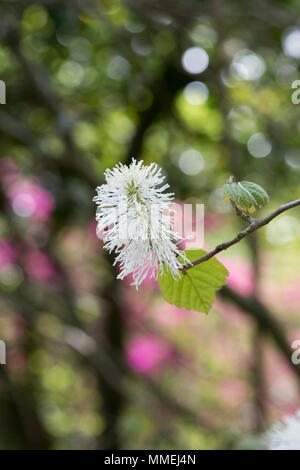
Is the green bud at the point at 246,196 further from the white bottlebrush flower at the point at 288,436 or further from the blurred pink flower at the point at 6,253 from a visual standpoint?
the blurred pink flower at the point at 6,253

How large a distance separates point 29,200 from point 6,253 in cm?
21

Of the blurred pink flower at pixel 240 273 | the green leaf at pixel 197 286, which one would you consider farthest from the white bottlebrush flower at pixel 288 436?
the blurred pink flower at pixel 240 273

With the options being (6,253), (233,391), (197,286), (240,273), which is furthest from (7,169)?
(197,286)

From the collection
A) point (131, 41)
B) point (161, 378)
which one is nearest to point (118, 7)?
point (131, 41)

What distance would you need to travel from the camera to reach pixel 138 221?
31 centimetres

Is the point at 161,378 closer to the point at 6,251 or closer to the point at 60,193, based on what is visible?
the point at 6,251

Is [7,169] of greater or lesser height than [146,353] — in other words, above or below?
above

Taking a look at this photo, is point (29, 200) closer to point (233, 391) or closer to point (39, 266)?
point (39, 266)

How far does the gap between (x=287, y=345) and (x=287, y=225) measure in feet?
2.01

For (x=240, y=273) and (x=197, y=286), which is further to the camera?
(x=240, y=273)

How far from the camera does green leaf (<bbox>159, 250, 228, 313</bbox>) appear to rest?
0.36 metres

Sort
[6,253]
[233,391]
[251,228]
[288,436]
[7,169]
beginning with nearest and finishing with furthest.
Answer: [251,228], [288,436], [7,169], [6,253], [233,391]

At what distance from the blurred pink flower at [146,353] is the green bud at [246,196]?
1431mm

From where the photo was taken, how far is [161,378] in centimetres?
196
